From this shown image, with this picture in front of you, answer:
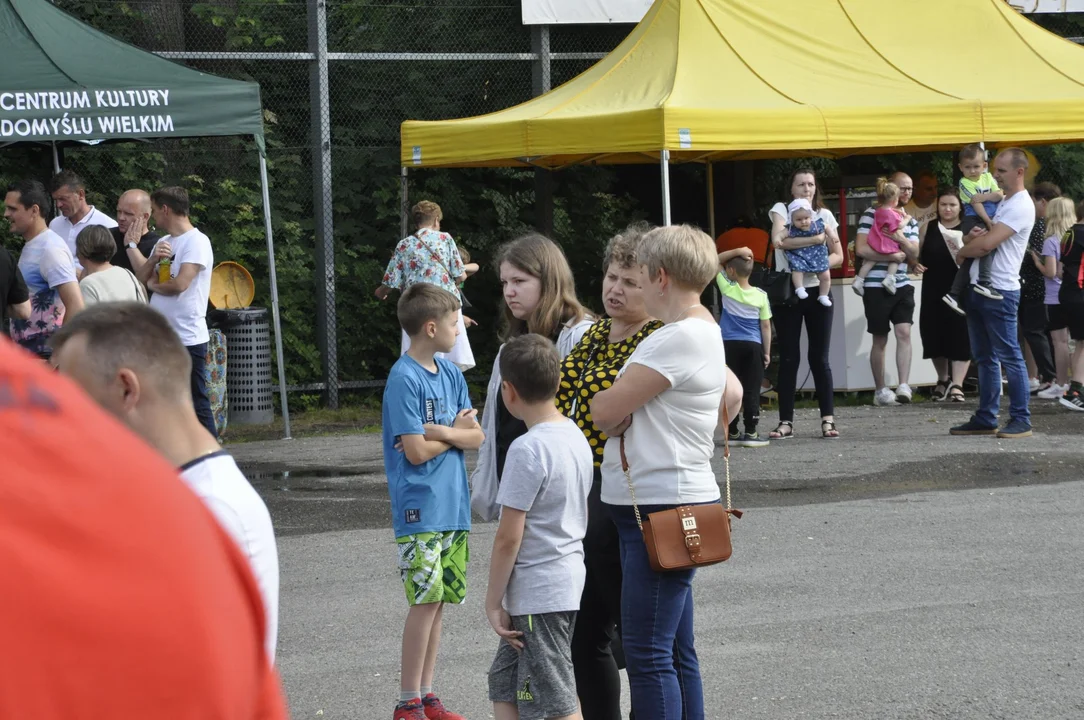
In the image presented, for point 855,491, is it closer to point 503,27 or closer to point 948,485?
point 948,485

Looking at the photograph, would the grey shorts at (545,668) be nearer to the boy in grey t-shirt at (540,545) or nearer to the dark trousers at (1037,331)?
the boy in grey t-shirt at (540,545)

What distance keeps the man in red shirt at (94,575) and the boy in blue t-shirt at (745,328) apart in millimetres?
9763

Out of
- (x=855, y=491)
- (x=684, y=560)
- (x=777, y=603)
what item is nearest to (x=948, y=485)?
(x=855, y=491)

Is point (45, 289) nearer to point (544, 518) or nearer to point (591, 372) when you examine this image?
point (591, 372)

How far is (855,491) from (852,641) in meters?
3.51

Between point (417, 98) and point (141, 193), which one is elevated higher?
point (417, 98)

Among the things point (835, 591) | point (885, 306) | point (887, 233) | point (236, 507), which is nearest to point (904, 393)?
point (885, 306)

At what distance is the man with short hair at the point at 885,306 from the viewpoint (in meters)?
13.1

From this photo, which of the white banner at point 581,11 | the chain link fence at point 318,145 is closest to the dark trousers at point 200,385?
the chain link fence at point 318,145

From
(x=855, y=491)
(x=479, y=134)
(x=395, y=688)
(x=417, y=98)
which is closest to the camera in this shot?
(x=395, y=688)

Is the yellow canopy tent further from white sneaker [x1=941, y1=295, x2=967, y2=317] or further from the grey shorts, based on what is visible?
the grey shorts

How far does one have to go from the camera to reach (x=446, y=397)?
187 inches

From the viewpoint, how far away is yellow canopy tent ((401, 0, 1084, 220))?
1124 centimetres

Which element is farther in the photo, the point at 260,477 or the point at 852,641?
the point at 260,477
